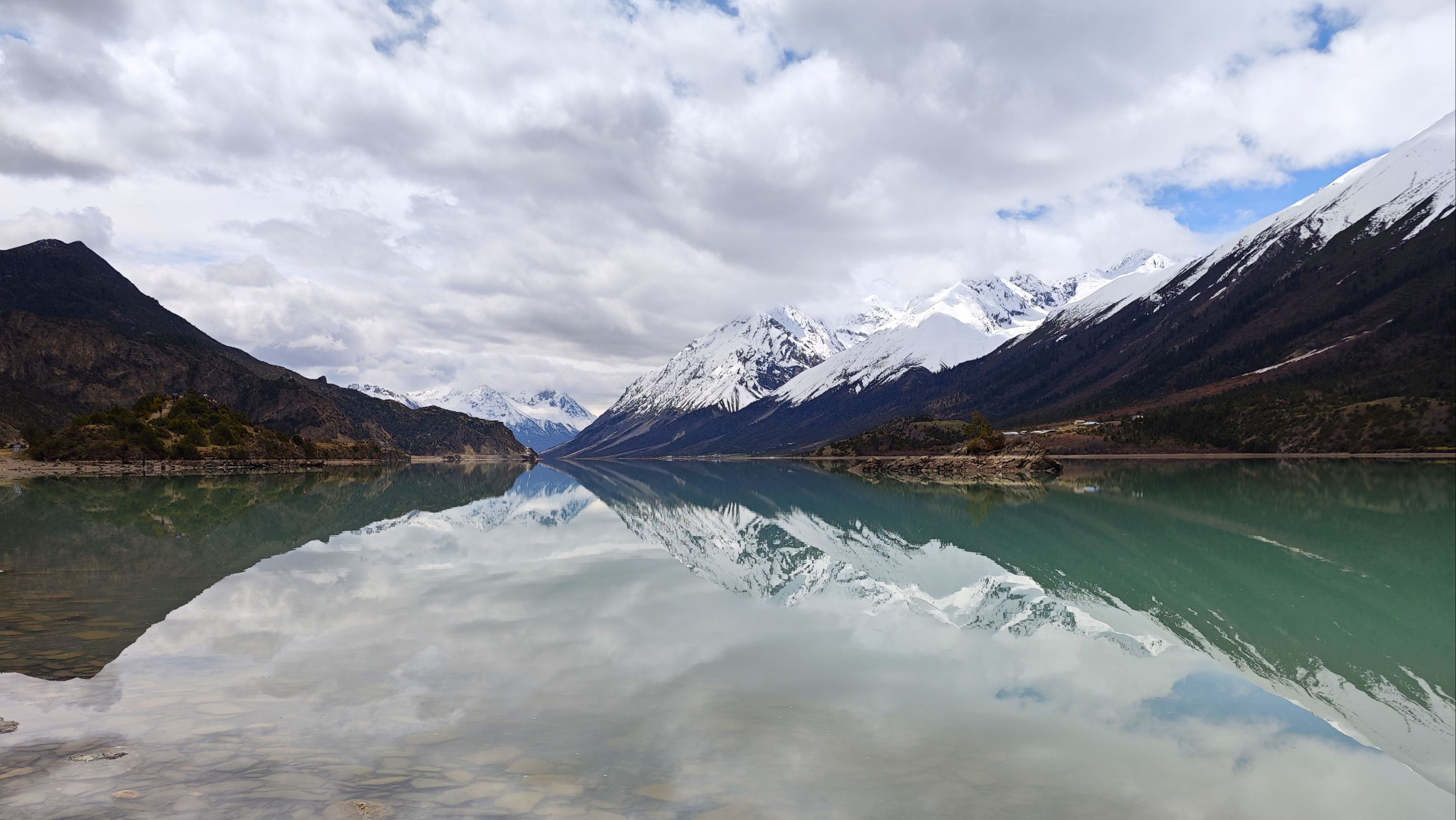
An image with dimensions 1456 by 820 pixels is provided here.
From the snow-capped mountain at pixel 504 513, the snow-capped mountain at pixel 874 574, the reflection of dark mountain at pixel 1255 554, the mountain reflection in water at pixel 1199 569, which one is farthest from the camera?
the snow-capped mountain at pixel 504 513

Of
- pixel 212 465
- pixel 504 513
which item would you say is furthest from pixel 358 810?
pixel 212 465

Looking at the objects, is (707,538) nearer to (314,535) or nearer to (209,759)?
(314,535)

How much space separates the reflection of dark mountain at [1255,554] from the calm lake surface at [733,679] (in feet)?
0.76

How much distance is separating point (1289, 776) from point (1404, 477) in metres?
93.9

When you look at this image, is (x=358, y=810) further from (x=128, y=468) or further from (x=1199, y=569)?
(x=128, y=468)

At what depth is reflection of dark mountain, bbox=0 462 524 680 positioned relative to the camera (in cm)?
1908

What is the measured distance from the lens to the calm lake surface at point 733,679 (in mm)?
11125

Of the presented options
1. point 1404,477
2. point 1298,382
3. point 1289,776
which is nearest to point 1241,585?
point 1289,776

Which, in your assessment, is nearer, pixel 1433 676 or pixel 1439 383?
pixel 1433 676

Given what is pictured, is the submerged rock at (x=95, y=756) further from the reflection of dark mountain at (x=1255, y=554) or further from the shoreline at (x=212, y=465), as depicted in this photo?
the shoreline at (x=212, y=465)

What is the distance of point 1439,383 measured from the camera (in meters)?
157

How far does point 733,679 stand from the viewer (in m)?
17.4

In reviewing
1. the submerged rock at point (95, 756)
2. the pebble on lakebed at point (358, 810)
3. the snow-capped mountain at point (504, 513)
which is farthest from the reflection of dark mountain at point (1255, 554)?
the submerged rock at point (95, 756)

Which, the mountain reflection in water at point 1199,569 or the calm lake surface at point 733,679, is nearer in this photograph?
the calm lake surface at point 733,679
